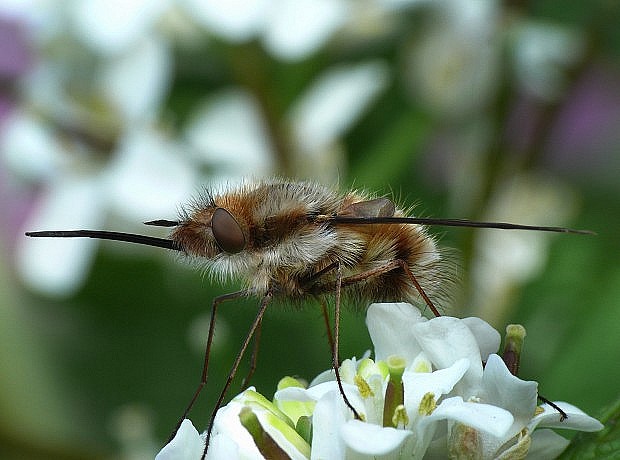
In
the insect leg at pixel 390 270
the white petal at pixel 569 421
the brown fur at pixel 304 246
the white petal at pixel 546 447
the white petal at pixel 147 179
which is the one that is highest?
the white petal at pixel 147 179

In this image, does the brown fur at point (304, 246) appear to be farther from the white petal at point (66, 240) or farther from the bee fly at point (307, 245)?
the white petal at point (66, 240)

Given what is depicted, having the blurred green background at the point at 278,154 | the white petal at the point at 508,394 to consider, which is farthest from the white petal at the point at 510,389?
the blurred green background at the point at 278,154

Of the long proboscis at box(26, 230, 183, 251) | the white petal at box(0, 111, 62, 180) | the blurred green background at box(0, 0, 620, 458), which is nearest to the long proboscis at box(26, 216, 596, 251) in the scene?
the long proboscis at box(26, 230, 183, 251)

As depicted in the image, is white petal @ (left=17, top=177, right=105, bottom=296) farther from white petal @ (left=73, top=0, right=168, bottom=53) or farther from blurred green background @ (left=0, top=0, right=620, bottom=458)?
white petal @ (left=73, top=0, right=168, bottom=53)

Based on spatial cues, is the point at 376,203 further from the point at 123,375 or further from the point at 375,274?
the point at 123,375

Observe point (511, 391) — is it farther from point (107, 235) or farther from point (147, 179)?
point (147, 179)

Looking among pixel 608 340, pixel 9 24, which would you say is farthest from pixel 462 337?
pixel 9 24

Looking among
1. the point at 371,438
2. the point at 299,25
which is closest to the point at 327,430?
the point at 371,438

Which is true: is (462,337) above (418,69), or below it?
below
